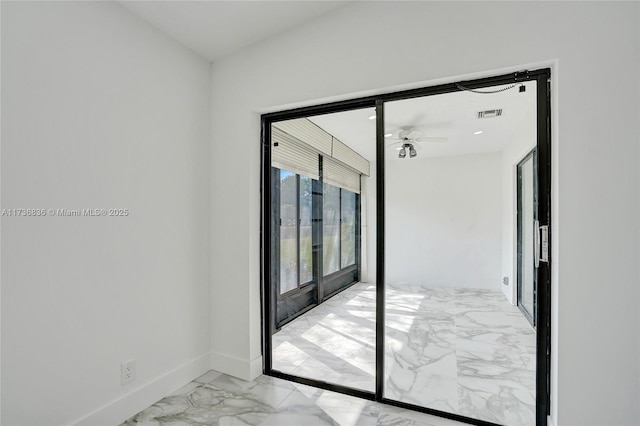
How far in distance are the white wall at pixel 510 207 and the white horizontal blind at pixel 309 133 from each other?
1.20m

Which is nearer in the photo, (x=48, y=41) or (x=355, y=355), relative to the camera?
(x=48, y=41)

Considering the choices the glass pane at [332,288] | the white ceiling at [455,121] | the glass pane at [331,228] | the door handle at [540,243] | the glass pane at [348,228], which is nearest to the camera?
the door handle at [540,243]

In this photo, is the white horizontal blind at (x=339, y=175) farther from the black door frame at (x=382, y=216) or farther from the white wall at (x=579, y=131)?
the white wall at (x=579, y=131)

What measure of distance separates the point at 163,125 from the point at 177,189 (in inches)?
17.6

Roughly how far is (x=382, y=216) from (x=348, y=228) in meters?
0.35

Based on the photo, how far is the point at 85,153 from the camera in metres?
1.76

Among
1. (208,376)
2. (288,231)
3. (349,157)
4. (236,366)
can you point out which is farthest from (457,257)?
(208,376)

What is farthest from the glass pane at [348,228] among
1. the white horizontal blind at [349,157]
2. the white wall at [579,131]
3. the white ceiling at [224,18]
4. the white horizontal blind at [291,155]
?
the white ceiling at [224,18]

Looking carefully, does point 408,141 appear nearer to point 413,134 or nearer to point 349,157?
point 413,134

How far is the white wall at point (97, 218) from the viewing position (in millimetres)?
1511

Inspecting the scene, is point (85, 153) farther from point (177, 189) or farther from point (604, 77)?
point (604, 77)

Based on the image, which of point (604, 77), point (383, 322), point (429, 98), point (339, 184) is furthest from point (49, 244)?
point (604, 77)

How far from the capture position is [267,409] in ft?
6.61

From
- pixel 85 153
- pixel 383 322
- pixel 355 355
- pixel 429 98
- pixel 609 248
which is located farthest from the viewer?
pixel 355 355
